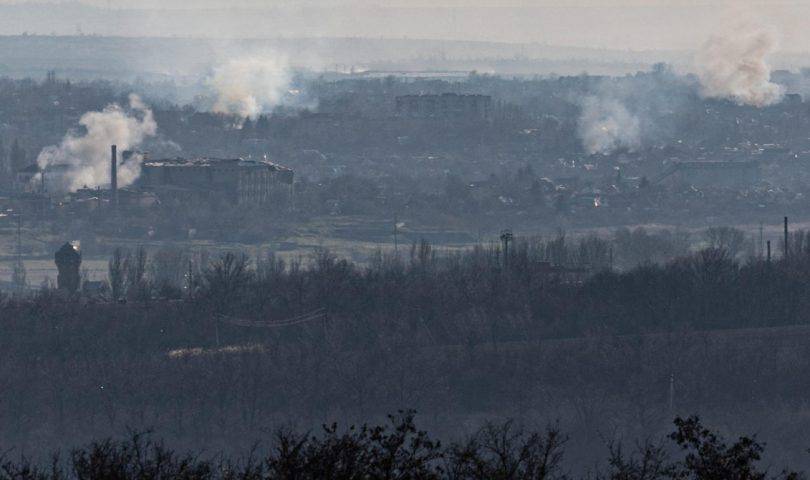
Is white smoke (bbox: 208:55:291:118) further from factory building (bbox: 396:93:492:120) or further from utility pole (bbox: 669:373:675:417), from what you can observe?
utility pole (bbox: 669:373:675:417)

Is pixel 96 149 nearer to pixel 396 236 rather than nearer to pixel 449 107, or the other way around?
pixel 396 236

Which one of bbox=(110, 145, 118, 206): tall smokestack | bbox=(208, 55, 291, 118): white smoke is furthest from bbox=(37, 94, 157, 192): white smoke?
bbox=(208, 55, 291, 118): white smoke

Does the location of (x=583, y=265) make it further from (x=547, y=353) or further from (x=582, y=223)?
(x=582, y=223)

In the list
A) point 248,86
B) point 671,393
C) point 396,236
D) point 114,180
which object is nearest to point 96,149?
point 114,180

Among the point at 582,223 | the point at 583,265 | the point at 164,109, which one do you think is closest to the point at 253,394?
the point at 583,265

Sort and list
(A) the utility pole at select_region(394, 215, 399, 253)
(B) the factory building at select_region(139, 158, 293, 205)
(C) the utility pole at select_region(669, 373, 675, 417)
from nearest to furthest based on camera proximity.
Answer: (C) the utility pole at select_region(669, 373, 675, 417), (A) the utility pole at select_region(394, 215, 399, 253), (B) the factory building at select_region(139, 158, 293, 205)

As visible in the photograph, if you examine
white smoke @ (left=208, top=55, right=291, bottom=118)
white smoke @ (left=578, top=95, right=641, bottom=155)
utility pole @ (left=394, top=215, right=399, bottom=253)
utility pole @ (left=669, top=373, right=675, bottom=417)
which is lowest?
utility pole @ (left=669, top=373, right=675, bottom=417)
